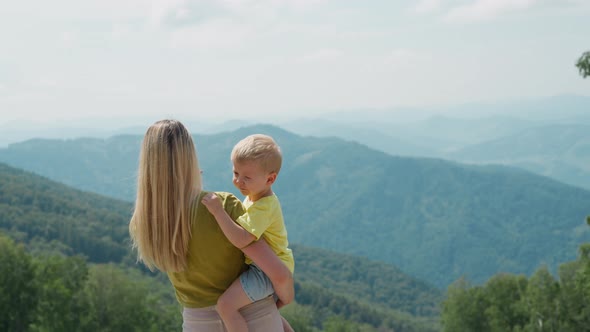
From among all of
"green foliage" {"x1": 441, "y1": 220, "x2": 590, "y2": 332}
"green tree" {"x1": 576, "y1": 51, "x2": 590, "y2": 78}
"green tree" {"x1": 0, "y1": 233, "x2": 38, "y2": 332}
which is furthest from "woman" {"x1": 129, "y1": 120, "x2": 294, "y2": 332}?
"green foliage" {"x1": 441, "y1": 220, "x2": 590, "y2": 332}

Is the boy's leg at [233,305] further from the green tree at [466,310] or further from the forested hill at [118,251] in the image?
the forested hill at [118,251]

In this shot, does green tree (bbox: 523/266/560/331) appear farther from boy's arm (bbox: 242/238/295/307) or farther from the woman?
the woman

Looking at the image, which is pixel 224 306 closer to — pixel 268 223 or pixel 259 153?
pixel 268 223

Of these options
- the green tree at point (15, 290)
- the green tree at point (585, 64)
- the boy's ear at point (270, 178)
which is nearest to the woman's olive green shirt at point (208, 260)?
the boy's ear at point (270, 178)

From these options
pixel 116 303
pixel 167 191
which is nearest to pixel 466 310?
pixel 116 303

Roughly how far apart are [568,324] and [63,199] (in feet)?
358

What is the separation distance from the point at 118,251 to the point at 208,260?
10649cm

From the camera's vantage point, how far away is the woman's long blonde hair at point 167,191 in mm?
3990

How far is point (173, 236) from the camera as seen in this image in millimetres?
4031

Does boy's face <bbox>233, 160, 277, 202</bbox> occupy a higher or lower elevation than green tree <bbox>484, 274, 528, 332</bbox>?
higher

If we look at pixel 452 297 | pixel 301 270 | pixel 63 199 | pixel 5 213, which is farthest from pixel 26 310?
pixel 301 270

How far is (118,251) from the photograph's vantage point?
10512 cm

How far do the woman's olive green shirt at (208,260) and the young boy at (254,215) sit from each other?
84 millimetres

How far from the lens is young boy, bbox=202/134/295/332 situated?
4059 millimetres
